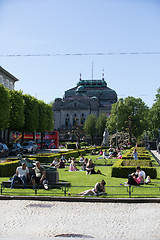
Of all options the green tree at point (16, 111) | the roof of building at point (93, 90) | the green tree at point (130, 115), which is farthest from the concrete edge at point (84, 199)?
the roof of building at point (93, 90)

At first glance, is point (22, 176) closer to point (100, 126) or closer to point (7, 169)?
point (7, 169)

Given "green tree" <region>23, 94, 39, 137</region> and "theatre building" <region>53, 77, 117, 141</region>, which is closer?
"green tree" <region>23, 94, 39, 137</region>

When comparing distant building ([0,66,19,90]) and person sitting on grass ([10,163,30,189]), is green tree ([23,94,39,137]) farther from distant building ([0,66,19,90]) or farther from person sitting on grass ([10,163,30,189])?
person sitting on grass ([10,163,30,189])

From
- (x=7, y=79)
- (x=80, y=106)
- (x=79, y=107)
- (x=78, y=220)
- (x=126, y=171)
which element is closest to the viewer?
(x=78, y=220)

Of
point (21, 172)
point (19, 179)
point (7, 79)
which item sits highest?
point (7, 79)

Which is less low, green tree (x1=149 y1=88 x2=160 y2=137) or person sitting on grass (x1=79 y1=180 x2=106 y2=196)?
green tree (x1=149 y1=88 x2=160 y2=137)

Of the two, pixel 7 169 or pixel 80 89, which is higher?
pixel 80 89

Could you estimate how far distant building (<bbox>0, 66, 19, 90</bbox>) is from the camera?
2789 inches

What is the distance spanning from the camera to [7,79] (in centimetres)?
7512

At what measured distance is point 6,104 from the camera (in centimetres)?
4612

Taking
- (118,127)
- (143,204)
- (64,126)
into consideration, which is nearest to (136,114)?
(118,127)

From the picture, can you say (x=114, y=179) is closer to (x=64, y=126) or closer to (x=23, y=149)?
(x=23, y=149)

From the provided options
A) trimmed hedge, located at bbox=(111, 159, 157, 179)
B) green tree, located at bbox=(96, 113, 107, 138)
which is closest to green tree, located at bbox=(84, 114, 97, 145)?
green tree, located at bbox=(96, 113, 107, 138)

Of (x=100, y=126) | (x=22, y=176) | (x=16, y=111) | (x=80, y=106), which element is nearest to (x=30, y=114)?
(x=16, y=111)
